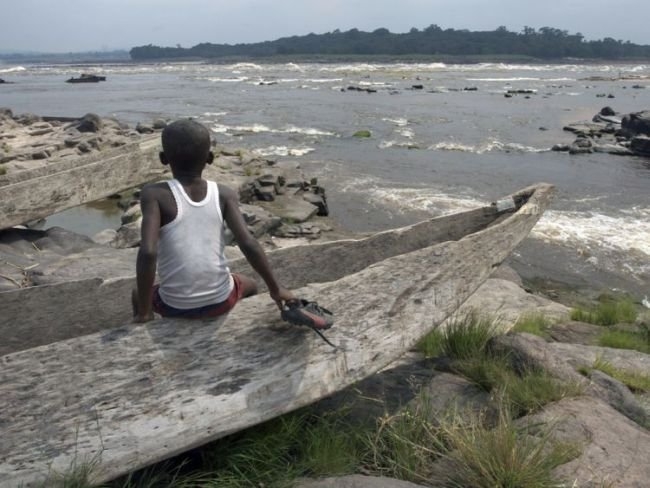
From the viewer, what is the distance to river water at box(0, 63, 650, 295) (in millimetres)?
11172

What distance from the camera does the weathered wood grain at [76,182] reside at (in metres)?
7.57

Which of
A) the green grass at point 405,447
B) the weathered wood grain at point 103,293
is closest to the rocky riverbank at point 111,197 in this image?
the weathered wood grain at point 103,293

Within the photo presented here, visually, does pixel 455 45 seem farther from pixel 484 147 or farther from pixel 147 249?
pixel 147 249

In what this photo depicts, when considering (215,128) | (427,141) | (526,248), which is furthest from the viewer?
(215,128)

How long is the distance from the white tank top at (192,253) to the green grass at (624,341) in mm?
4196

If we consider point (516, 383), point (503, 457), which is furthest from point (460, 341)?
point (503, 457)

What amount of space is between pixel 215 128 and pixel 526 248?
60.6ft

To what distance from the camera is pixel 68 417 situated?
2.57 meters

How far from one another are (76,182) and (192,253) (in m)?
6.03

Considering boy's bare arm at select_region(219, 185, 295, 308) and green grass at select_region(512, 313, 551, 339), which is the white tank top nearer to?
boy's bare arm at select_region(219, 185, 295, 308)

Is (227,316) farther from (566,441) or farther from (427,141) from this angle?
(427,141)

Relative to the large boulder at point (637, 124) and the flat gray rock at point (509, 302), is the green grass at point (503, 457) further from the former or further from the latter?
the large boulder at point (637, 124)

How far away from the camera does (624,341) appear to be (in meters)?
5.75

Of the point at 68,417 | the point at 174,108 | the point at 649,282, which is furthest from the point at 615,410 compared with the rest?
the point at 174,108
